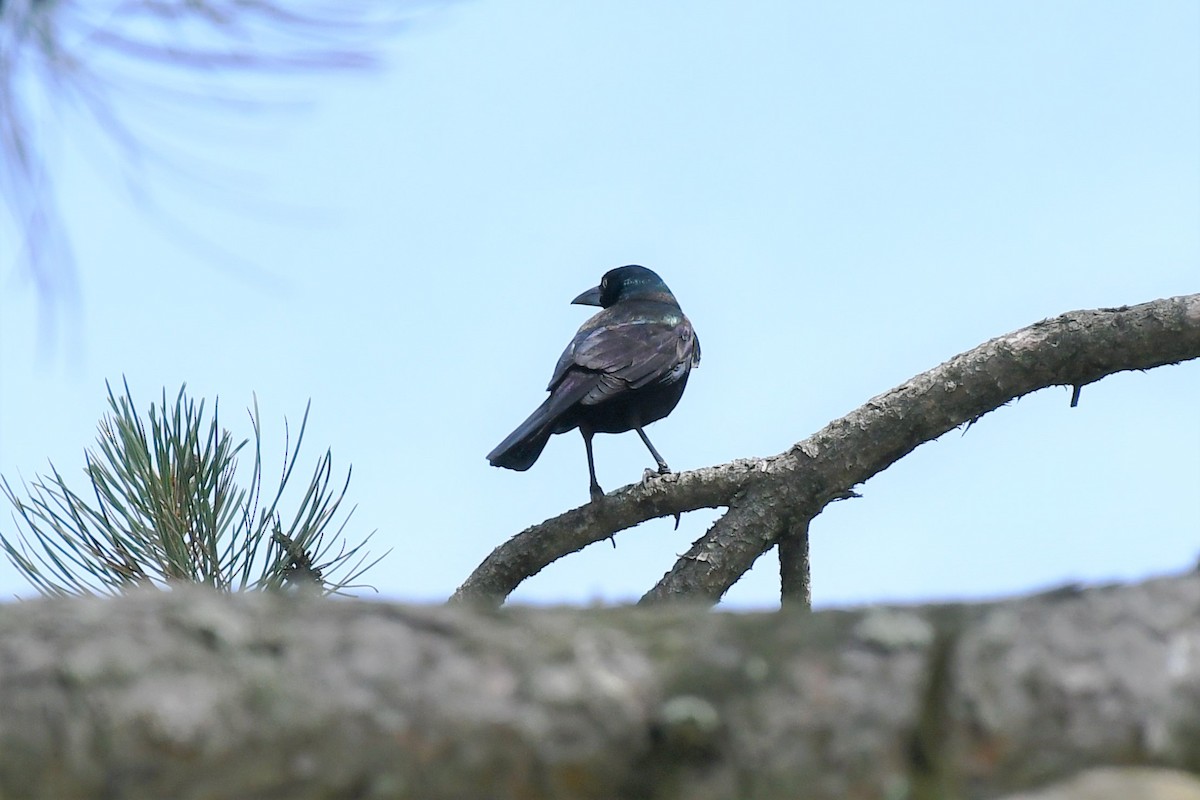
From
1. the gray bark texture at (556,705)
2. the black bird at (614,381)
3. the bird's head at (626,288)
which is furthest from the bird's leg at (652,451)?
the gray bark texture at (556,705)

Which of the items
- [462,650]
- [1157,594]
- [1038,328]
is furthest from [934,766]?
[1038,328]

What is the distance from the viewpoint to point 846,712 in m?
1.36

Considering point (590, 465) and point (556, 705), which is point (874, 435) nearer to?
point (590, 465)

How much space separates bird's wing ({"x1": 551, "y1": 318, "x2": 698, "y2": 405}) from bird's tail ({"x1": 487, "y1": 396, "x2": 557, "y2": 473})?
232mm

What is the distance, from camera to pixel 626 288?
26.2ft

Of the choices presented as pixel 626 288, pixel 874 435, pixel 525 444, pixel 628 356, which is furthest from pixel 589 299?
pixel 874 435

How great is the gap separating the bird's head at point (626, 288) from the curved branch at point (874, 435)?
11.5 feet

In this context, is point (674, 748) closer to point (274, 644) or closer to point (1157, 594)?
point (274, 644)

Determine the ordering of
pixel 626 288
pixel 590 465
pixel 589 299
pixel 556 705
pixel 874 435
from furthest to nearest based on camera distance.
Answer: pixel 589 299, pixel 626 288, pixel 590 465, pixel 874 435, pixel 556 705

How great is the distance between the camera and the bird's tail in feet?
19.3

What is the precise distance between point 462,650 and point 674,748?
244 millimetres

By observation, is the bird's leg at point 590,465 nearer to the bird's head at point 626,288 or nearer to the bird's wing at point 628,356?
the bird's wing at point 628,356

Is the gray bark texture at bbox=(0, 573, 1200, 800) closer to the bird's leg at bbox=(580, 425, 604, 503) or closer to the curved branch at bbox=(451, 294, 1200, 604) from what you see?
the curved branch at bbox=(451, 294, 1200, 604)

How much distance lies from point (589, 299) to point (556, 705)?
6935 millimetres
